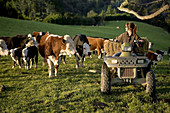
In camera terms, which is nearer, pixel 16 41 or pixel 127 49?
pixel 127 49

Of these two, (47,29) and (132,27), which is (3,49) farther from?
(47,29)

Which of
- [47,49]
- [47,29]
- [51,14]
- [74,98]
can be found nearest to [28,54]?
[47,49]

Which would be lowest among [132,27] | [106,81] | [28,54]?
[106,81]

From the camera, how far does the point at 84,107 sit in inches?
176

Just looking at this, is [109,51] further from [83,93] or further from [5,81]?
[5,81]

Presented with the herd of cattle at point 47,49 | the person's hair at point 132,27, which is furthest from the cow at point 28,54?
the person's hair at point 132,27

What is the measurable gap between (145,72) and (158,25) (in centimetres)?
8852

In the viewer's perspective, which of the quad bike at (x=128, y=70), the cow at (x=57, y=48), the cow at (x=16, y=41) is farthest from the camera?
the cow at (x=16, y=41)

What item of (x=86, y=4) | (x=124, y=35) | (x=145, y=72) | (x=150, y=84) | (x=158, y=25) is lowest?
(x=150, y=84)

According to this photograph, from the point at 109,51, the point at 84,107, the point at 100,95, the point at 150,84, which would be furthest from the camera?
the point at 109,51

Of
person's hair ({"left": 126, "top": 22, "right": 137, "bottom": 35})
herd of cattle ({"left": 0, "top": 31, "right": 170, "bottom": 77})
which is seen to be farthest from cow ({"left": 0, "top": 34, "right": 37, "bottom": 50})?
person's hair ({"left": 126, "top": 22, "right": 137, "bottom": 35})

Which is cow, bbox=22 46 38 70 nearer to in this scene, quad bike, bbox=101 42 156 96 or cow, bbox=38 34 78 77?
cow, bbox=38 34 78 77

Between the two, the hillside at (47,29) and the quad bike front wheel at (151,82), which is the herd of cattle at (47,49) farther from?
the hillside at (47,29)

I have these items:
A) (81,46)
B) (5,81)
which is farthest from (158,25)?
(5,81)
